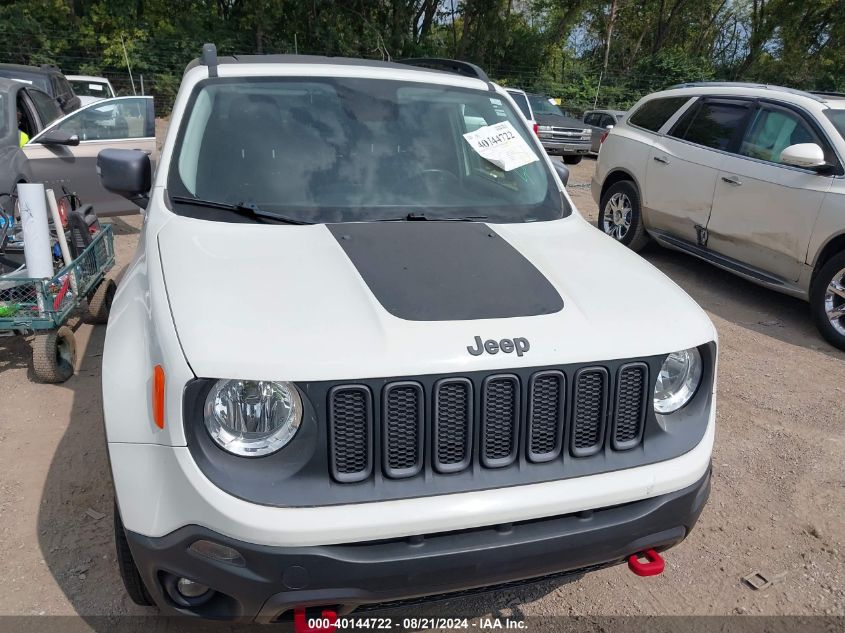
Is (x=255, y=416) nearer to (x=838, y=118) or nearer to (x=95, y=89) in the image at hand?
(x=838, y=118)

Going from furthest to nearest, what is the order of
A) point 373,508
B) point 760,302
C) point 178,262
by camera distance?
point 760,302
point 178,262
point 373,508

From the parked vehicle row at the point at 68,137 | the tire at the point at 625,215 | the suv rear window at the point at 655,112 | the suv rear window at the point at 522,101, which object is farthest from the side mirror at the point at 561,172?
the suv rear window at the point at 522,101

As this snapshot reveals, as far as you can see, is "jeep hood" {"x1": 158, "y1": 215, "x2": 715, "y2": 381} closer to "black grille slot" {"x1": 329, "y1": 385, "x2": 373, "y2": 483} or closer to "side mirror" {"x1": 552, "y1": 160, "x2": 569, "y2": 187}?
"black grille slot" {"x1": 329, "y1": 385, "x2": 373, "y2": 483}

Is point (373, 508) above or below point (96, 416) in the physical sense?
above

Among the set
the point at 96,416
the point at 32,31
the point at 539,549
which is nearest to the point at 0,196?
the point at 96,416

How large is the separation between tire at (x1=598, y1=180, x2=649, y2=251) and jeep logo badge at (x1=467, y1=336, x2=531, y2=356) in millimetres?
5706

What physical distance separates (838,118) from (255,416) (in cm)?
580

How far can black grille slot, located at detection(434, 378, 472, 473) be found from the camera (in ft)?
6.56

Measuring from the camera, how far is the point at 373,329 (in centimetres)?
204

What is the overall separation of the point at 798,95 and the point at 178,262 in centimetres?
583

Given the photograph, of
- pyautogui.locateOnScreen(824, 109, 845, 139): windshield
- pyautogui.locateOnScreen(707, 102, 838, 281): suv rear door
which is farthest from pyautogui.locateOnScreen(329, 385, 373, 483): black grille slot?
pyautogui.locateOnScreen(824, 109, 845, 139): windshield

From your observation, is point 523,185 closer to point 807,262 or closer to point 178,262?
point 178,262

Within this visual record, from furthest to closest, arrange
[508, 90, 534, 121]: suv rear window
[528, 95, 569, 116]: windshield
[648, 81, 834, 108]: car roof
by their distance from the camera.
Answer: [528, 95, 569, 116]: windshield
[508, 90, 534, 121]: suv rear window
[648, 81, 834, 108]: car roof

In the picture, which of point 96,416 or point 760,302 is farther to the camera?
point 760,302
